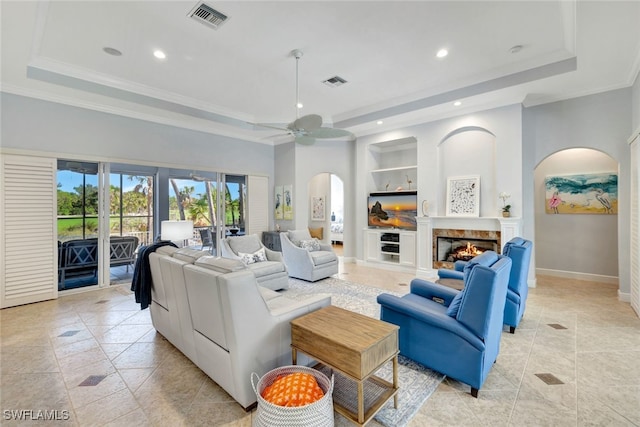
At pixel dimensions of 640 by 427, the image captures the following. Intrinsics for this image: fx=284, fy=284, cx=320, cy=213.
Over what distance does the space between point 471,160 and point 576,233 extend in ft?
7.95

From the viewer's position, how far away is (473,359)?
6.69 feet

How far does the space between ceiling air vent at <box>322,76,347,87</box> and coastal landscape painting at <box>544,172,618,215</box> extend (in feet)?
15.0

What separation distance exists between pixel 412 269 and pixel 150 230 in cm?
558

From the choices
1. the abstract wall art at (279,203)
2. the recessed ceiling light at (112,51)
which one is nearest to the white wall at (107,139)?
the abstract wall art at (279,203)

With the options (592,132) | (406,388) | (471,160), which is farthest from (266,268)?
(592,132)

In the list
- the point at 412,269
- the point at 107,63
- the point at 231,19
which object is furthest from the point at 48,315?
the point at 412,269

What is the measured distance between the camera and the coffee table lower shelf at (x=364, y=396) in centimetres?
176

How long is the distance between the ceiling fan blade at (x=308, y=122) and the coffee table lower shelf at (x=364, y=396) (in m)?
2.82

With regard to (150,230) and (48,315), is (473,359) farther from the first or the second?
→ (150,230)

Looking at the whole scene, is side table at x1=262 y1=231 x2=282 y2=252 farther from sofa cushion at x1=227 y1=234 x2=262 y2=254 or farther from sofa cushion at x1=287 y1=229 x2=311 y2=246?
sofa cushion at x1=227 y1=234 x2=262 y2=254

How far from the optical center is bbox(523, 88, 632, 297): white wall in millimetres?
4211

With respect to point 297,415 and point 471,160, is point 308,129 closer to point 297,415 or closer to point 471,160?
point 297,415

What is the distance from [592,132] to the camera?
4.46 m

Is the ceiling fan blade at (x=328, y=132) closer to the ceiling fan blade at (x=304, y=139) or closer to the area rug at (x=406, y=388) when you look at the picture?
the ceiling fan blade at (x=304, y=139)
